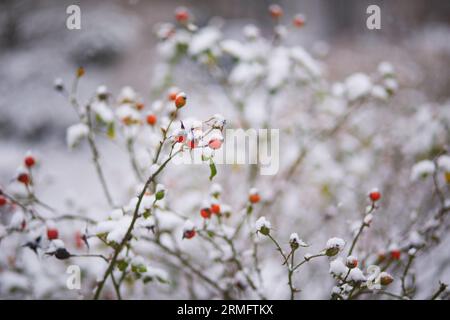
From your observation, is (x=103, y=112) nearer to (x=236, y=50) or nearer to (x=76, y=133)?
(x=76, y=133)

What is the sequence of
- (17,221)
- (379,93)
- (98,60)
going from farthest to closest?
(98,60) → (379,93) → (17,221)

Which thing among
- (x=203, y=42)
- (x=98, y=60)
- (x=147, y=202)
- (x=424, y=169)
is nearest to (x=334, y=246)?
(x=147, y=202)

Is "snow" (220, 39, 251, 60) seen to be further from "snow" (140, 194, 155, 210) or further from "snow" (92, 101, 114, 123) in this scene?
"snow" (140, 194, 155, 210)

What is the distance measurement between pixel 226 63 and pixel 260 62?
375cm

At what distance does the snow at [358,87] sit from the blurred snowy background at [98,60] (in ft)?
6.21

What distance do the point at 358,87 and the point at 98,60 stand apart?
4795mm

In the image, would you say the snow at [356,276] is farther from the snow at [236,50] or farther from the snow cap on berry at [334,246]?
the snow at [236,50]

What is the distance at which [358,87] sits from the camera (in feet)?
5.82

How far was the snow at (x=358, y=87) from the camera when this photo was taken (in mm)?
1760

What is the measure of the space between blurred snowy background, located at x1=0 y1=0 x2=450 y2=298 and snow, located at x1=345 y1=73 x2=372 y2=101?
1.89m

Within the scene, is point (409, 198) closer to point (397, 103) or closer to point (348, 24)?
point (397, 103)

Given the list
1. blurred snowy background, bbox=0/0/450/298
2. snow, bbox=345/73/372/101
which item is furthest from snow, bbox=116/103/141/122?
blurred snowy background, bbox=0/0/450/298

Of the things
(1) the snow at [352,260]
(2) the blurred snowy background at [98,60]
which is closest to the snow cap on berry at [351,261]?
(1) the snow at [352,260]
